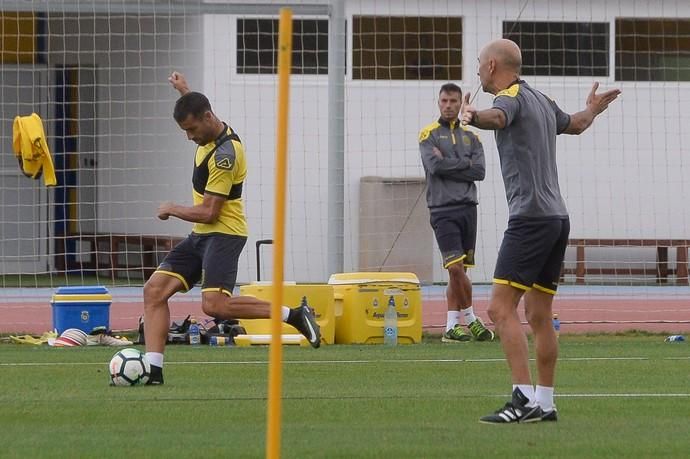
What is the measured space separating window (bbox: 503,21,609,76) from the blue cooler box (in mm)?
9919

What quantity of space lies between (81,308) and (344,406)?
6.32 meters

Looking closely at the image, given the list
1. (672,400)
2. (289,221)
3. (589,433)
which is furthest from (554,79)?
(589,433)

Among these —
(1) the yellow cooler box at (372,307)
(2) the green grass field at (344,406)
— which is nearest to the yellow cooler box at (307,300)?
(1) the yellow cooler box at (372,307)

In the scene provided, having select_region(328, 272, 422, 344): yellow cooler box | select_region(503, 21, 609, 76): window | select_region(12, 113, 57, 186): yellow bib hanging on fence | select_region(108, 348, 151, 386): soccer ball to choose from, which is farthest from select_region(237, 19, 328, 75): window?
select_region(108, 348, 151, 386): soccer ball

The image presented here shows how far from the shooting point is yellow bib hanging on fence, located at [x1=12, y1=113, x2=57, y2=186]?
622 inches

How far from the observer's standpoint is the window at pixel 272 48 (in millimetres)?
22406

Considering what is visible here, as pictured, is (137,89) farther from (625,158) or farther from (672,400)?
(672,400)

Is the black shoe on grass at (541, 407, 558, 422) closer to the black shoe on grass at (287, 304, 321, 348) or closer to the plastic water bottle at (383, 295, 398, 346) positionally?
the black shoe on grass at (287, 304, 321, 348)

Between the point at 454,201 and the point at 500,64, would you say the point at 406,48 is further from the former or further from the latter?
the point at 500,64

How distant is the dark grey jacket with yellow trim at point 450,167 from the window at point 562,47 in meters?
8.38

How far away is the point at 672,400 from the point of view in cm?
973

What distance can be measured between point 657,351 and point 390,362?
2.59 meters

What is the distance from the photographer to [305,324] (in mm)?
11414

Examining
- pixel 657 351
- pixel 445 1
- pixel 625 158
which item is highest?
pixel 445 1
